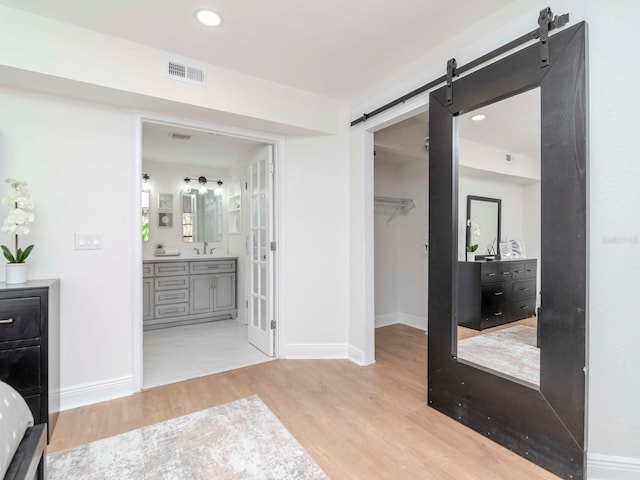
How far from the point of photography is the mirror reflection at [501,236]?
1.78 m

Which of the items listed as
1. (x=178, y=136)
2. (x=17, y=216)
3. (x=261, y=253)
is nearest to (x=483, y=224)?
(x=261, y=253)

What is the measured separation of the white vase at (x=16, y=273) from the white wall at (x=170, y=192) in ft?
9.18

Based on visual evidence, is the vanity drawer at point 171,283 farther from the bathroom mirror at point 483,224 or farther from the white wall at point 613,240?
the white wall at point 613,240

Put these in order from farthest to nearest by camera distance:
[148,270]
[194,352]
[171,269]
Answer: [171,269]
[148,270]
[194,352]

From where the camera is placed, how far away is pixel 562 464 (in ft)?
5.09

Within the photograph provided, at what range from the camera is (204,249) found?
16.9ft

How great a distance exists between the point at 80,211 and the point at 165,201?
2.64 metres

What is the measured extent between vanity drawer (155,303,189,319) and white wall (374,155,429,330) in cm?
265

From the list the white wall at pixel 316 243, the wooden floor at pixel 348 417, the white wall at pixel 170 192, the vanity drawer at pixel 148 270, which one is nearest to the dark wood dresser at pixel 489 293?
the wooden floor at pixel 348 417

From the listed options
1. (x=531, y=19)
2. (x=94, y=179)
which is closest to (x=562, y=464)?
(x=531, y=19)

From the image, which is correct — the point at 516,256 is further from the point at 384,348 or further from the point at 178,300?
the point at 178,300

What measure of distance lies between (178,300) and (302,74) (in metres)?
3.32

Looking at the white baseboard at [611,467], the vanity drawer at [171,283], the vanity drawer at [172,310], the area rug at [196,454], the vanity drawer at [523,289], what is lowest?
the area rug at [196,454]

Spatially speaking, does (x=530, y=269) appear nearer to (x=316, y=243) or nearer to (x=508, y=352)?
(x=508, y=352)
